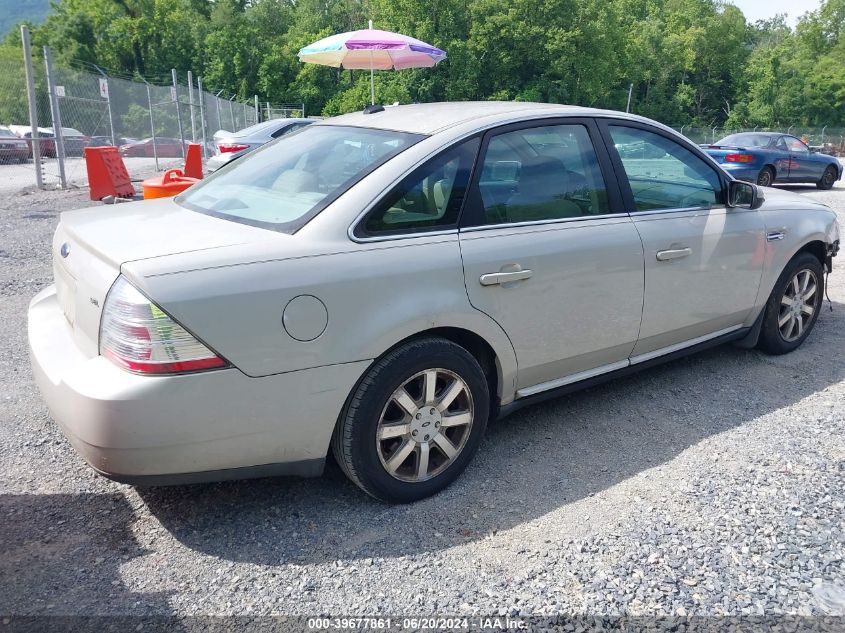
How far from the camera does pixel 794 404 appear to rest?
4113 millimetres

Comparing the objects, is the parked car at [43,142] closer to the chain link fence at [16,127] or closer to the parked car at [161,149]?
the chain link fence at [16,127]

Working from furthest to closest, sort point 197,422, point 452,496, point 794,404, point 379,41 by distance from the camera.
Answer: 1. point 379,41
2. point 794,404
3. point 452,496
4. point 197,422

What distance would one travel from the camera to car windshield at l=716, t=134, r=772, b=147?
16.1 m

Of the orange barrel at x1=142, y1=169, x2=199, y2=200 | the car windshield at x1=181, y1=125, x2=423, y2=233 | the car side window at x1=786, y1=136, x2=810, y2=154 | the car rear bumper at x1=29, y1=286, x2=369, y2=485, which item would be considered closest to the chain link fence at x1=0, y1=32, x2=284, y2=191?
the orange barrel at x1=142, y1=169, x2=199, y2=200

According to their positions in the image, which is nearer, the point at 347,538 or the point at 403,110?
the point at 347,538

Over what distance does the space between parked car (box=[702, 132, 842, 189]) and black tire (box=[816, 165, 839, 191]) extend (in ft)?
0.29

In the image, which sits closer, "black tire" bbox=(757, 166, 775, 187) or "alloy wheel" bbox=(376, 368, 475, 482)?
"alloy wheel" bbox=(376, 368, 475, 482)

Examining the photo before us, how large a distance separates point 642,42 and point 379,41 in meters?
62.1

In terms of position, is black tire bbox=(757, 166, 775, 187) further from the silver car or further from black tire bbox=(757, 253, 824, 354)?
the silver car

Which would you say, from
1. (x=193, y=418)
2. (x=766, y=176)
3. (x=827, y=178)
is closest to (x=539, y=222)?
(x=193, y=418)

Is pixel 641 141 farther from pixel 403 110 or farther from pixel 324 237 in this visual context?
pixel 324 237

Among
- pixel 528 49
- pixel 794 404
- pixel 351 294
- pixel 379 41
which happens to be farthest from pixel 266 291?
pixel 528 49

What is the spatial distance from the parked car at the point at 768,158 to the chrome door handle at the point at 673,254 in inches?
498

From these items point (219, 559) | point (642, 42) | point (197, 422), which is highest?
point (642, 42)
